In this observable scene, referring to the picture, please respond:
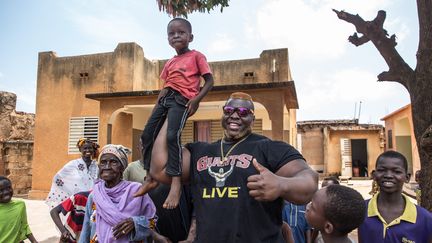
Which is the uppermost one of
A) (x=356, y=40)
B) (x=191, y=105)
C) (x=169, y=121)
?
(x=356, y=40)

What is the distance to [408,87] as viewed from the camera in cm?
430

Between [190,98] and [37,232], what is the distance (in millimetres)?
6485

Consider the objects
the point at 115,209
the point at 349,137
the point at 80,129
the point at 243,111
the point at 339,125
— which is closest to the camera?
the point at 243,111

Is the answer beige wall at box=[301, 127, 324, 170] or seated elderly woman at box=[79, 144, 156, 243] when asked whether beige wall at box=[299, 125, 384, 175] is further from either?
seated elderly woman at box=[79, 144, 156, 243]

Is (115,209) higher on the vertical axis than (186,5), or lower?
lower

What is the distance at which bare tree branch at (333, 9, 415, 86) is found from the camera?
438 cm

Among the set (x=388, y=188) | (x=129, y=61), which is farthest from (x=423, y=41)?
(x=129, y=61)

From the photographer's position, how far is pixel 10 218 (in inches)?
133

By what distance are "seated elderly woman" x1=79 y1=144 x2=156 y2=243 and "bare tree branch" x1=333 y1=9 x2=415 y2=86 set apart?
3.34 meters

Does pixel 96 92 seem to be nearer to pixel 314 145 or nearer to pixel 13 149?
pixel 13 149

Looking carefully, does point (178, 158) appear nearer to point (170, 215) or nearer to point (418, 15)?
point (170, 215)

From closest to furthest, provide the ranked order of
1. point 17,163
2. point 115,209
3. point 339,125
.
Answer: point 115,209
point 17,163
point 339,125

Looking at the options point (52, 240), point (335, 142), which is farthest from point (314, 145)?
point (52, 240)

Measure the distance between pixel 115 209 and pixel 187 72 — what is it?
102 centimetres
